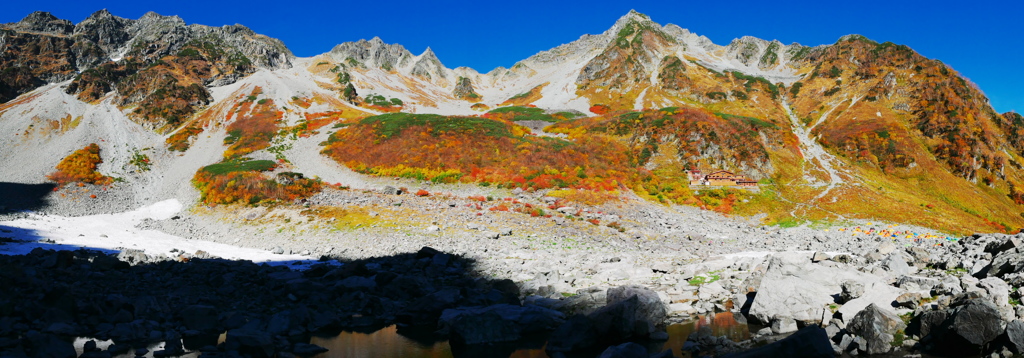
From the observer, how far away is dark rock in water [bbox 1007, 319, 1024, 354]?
33.1 ft

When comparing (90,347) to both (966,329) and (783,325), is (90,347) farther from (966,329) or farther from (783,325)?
(966,329)

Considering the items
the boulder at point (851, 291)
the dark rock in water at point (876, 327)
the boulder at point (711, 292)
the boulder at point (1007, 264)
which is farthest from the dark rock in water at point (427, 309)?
the boulder at point (1007, 264)

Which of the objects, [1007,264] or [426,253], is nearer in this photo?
[1007,264]

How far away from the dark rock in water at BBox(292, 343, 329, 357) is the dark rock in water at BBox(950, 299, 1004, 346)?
1724 centimetres

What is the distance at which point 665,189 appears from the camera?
50.8 metres

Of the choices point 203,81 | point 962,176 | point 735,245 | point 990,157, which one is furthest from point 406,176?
point 203,81

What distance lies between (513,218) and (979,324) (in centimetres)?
2720

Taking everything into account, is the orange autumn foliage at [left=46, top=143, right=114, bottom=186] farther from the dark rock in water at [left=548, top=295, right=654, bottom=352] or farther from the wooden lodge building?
the wooden lodge building

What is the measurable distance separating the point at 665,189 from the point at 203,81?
132878 mm

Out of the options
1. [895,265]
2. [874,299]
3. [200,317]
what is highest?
[895,265]

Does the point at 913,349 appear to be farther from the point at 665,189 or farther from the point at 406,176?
the point at 406,176

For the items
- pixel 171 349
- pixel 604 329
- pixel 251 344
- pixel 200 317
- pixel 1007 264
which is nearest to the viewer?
pixel 251 344

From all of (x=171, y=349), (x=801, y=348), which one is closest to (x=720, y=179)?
(x=801, y=348)

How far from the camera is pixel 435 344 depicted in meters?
15.1
